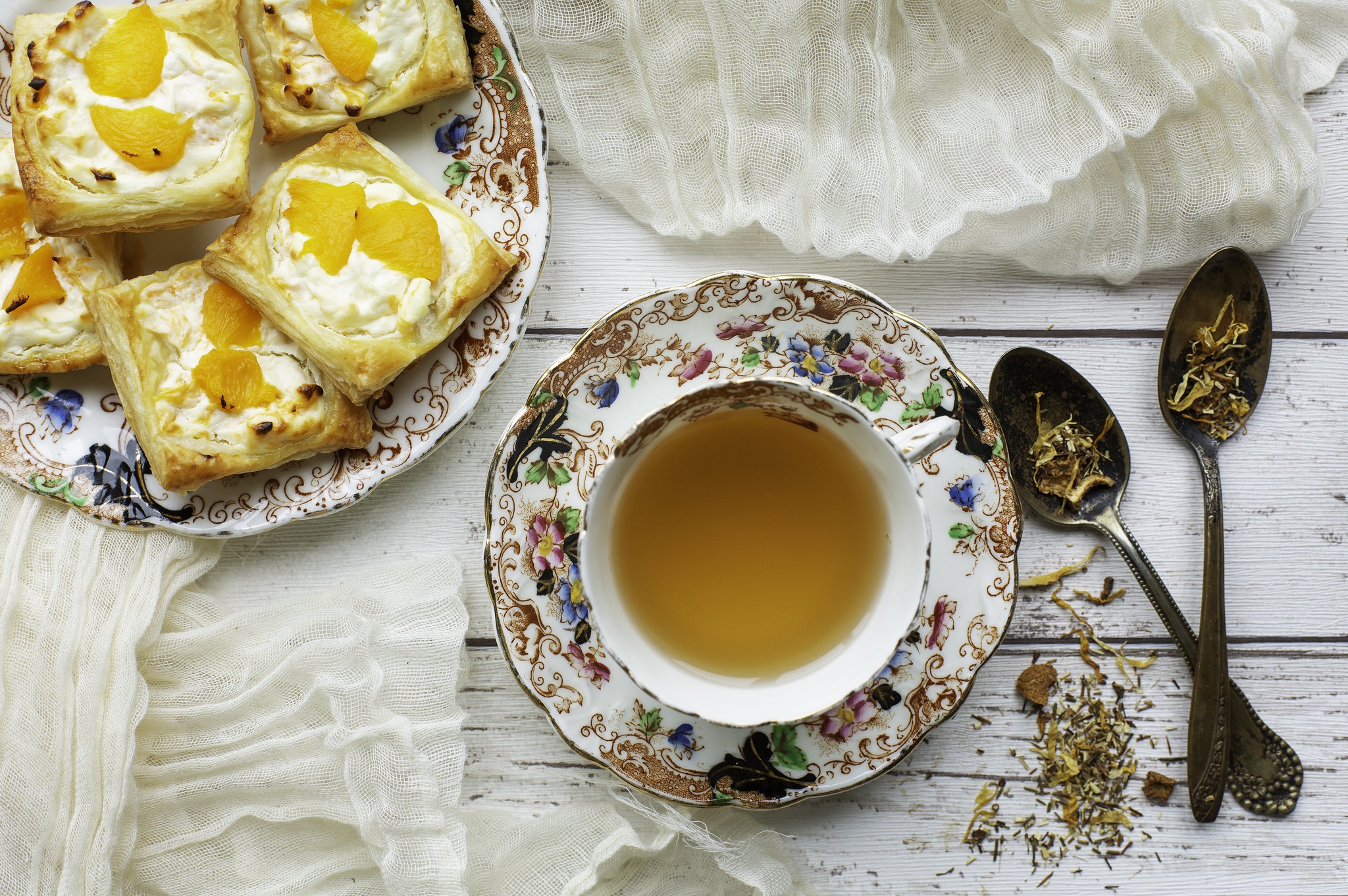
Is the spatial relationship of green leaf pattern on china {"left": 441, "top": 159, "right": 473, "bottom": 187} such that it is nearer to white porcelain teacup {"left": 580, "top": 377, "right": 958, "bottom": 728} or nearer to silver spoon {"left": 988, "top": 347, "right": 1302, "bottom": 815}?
white porcelain teacup {"left": 580, "top": 377, "right": 958, "bottom": 728}

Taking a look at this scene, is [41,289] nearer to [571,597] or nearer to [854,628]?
[571,597]

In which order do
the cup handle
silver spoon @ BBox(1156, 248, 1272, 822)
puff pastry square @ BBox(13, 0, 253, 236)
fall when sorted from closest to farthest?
the cup handle
puff pastry square @ BBox(13, 0, 253, 236)
silver spoon @ BBox(1156, 248, 1272, 822)

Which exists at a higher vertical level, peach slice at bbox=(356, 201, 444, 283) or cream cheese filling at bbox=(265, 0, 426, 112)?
cream cheese filling at bbox=(265, 0, 426, 112)

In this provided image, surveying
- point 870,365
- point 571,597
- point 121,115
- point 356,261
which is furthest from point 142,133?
point 870,365

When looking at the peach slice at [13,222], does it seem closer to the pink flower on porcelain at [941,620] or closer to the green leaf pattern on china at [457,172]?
the green leaf pattern on china at [457,172]

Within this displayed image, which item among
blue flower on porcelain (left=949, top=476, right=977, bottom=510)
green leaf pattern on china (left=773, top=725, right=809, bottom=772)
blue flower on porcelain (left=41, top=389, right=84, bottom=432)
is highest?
blue flower on porcelain (left=41, top=389, right=84, bottom=432)

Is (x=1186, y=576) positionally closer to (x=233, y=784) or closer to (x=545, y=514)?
(x=545, y=514)

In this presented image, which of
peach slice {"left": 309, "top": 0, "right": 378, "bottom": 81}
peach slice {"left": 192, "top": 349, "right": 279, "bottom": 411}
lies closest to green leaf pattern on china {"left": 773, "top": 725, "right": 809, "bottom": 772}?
peach slice {"left": 192, "top": 349, "right": 279, "bottom": 411}

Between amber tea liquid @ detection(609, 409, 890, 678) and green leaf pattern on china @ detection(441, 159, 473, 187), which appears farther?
green leaf pattern on china @ detection(441, 159, 473, 187)
